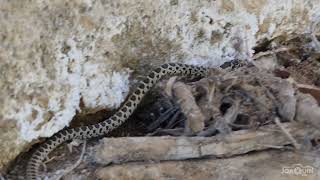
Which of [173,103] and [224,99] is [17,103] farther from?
[224,99]

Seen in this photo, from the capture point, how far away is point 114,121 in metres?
4.10

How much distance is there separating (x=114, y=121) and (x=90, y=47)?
1.75 feet

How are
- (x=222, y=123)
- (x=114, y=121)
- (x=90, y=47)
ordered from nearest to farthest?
(x=222, y=123) → (x=90, y=47) → (x=114, y=121)

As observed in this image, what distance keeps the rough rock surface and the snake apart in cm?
6

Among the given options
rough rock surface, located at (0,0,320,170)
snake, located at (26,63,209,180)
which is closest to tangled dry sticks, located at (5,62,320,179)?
snake, located at (26,63,209,180)

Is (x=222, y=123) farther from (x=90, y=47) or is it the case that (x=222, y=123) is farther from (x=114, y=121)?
(x=90, y=47)

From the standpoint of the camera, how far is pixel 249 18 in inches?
185

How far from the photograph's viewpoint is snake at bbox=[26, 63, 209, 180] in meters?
3.79

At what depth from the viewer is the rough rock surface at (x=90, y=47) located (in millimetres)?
3609

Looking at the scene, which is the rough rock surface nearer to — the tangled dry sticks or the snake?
the snake

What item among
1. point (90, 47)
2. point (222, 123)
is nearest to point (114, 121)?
point (90, 47)

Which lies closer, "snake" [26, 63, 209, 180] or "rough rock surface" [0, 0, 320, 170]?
"rough rock surface" [0, 0, 320, 170]

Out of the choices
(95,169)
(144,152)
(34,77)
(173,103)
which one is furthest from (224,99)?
(34,77)

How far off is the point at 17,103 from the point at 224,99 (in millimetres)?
1296
